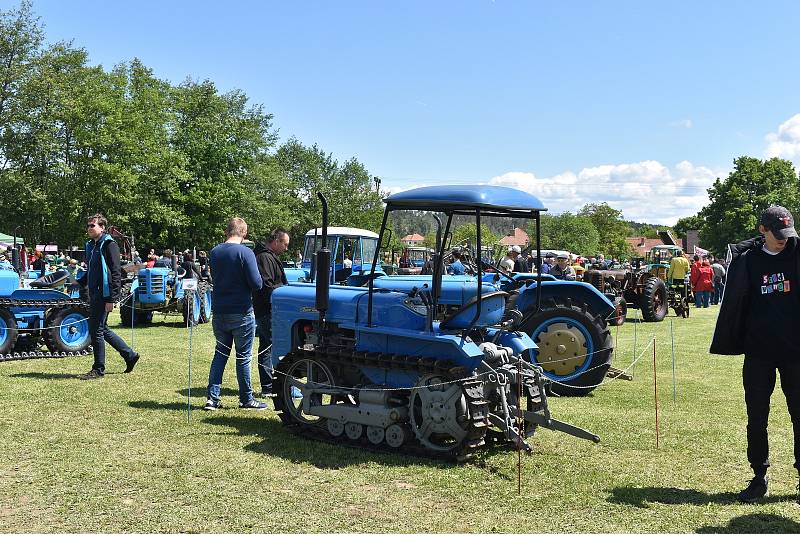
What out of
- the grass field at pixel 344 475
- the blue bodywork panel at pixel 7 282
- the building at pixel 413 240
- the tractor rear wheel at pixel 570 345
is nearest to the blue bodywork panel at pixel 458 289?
the building at pixel 413 240

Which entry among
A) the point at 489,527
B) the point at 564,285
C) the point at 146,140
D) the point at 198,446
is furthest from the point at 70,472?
the point at 146,140

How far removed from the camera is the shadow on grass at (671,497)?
4.86 meters

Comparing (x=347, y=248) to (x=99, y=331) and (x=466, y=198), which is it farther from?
(x=466, y=198)

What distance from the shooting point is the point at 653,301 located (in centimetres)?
2006

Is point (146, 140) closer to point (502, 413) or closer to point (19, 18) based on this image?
point (19, 18)

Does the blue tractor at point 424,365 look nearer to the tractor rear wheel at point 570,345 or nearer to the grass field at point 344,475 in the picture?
the grass field at point 344,475

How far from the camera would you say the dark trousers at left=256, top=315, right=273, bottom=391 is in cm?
816

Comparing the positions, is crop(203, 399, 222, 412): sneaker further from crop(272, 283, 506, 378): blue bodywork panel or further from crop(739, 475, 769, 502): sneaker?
crop(739, 475, 769, 502): sneaker

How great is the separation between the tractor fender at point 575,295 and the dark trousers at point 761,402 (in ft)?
14.0

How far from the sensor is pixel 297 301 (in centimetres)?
716

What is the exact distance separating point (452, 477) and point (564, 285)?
4572mm

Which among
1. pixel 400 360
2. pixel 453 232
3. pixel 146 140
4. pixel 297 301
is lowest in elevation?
pixel 400 360

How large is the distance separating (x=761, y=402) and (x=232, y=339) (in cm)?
492

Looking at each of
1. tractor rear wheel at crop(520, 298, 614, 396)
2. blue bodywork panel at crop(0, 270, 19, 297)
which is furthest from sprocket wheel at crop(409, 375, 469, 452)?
blue bodywork panel at crop(0, 270, 19, 297)
